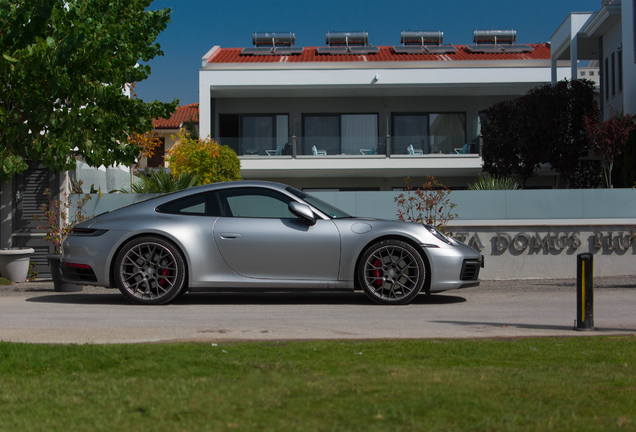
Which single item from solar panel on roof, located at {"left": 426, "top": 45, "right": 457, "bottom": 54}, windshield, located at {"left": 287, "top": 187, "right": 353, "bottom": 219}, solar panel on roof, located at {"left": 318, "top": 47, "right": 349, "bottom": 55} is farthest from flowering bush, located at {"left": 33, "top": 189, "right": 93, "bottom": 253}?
solar panel on roof, located at {"left": 426, "top": 45, "right": 457, "bottom": 54}

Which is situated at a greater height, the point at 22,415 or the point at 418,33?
the point at 418,33

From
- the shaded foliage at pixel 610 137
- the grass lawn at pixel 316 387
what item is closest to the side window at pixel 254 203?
the grass lawn at pixel 316 387

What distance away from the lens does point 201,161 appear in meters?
18.7

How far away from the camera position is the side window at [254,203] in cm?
738

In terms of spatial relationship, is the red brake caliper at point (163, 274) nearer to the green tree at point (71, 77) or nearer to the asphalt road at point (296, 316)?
the asphalt road at point (296, 316)

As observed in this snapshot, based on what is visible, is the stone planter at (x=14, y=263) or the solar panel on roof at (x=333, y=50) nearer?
the stone planter at (x=14, y=263)

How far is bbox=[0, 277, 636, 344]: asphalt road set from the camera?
529 cm

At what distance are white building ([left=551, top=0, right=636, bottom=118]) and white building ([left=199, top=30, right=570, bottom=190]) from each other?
2.20m

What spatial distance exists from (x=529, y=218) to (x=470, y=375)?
8.59 meters

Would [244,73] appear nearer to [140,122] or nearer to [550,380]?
[140,122]

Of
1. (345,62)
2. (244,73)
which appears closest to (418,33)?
(345,62)

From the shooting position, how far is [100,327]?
222 inches

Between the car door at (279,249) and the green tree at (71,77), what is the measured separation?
4.19 meters

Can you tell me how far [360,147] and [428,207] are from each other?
16.0 meters
